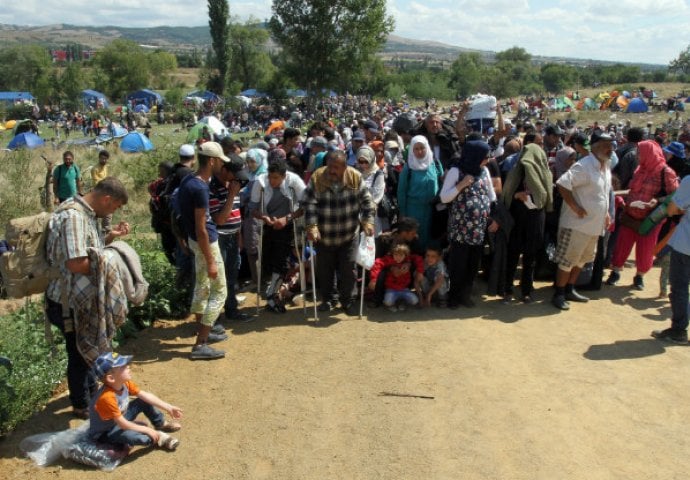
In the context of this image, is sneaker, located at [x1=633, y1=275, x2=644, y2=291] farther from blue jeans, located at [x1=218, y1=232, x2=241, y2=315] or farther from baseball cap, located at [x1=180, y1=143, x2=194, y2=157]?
baseball cap, located at [x1=180, y1=143, x2=194, y2=157]

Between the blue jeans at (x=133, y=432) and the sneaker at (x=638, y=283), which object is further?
the sneaker at (x=638, y=283)

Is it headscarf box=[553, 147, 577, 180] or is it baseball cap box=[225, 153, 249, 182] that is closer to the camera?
baseball cap box=[225, 153, 249, 182]

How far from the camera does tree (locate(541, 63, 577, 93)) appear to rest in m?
86.1

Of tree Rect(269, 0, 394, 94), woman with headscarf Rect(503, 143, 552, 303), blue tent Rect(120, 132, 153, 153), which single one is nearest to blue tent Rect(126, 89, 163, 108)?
tree Rect(269, 0, 394, 94)

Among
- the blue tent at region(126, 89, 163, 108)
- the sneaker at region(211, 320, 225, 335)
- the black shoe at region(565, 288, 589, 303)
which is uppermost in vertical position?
the blue tent at region(126, 89, 163, 108)

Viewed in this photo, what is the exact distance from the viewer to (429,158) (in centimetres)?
625

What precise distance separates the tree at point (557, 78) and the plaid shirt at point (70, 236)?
295 ft

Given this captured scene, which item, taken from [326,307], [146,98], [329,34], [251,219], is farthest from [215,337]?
[146,98]

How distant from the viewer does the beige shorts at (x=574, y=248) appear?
5867 millimetres

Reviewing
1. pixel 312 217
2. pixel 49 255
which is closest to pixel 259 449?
pixel 49 255

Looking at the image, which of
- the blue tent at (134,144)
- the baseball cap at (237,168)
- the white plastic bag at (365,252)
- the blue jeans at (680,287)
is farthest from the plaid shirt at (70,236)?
the blue tent at (134,144)

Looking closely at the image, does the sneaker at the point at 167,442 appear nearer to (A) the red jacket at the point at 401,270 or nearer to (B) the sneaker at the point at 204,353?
(B) the sneaker at the point at 204,353

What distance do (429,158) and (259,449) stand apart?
375cm

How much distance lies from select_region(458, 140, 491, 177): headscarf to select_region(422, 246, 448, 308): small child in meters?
1.02
